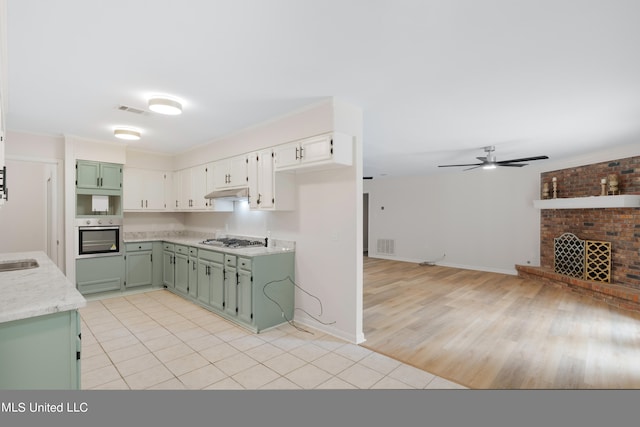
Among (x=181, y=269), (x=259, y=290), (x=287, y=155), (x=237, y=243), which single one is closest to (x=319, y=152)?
(x=287, y=155)

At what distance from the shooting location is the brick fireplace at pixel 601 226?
16.1 ft

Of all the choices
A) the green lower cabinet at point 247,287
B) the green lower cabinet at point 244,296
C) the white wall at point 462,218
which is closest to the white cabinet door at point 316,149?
the green lower cabinet at point 247,287

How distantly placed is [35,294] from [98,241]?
11.6ft

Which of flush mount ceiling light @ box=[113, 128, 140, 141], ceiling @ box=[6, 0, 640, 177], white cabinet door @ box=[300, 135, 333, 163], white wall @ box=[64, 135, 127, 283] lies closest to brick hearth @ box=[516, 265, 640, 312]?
ceiling @ box=[6, 0, 640, 177]

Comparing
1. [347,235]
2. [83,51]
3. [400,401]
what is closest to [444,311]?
[347,235]

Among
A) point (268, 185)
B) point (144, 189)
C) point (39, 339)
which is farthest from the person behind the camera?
point (144, 189)

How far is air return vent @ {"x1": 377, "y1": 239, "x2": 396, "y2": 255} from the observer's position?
9000mm

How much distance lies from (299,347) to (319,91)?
2572mm

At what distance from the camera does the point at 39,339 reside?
1639 mm

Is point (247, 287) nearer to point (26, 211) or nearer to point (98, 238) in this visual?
point (98, 238)

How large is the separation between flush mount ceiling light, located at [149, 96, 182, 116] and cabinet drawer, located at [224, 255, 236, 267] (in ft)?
5.80

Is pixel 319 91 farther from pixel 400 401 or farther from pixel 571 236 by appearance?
pixel 571 236

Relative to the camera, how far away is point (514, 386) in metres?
2.50

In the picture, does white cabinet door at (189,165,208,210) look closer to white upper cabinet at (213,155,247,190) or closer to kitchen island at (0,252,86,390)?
white upper cabinet at (213,155,247,190)
